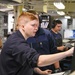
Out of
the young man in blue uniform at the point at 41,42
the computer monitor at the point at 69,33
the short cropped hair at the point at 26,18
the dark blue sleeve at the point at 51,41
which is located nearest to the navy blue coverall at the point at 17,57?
the short cropped hair at the point at 26,18

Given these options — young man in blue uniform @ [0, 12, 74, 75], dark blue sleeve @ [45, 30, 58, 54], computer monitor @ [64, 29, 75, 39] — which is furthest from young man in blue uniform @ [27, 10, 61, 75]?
computer monitor @ [64, 29, 75, 39]

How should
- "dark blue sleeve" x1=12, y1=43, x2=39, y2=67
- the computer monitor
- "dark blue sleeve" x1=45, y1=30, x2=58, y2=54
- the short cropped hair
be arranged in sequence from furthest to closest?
the computer monitor → "dark blue sleeve" x1=45, y1=30, x2=58, y2=54 → the short cropped hair → "dark blue sleeve" x1=12, y1=43, x2=39, y2=67

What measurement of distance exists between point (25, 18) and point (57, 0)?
6770 mm

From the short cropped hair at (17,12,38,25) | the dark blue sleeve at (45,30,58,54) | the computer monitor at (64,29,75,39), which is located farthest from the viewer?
the computer monitor at (64,29,75,39)

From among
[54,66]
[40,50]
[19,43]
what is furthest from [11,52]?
[54,66]

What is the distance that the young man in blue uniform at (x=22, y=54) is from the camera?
62.2 inches

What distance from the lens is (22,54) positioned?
5.21ft

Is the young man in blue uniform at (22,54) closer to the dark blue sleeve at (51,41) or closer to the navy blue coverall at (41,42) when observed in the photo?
the navy blue coverall at (41,42)

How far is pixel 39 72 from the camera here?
245cm

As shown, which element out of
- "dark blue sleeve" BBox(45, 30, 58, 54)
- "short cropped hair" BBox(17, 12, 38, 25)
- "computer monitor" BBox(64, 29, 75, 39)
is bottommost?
"computer monitor" BBox(64, 29, 75, 39)

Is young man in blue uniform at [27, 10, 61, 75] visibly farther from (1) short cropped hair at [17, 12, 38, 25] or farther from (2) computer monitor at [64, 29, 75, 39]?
(2) computer monitor at [64, 29, 75, 39]

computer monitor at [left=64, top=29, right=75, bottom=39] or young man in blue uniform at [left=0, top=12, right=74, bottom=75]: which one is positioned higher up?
young man in blue uniform at [left=0, top=12, right=74, bottom=75]

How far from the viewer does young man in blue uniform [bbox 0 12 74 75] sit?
5.18ft

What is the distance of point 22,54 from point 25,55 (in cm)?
3
